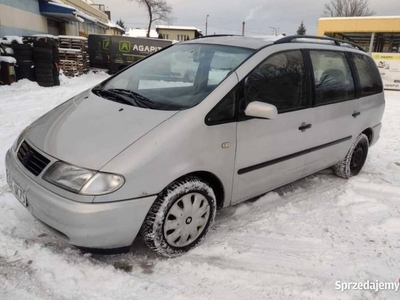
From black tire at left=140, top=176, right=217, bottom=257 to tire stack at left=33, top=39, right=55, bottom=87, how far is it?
389 inches

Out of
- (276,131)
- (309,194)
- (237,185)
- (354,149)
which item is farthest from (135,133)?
(354,149)

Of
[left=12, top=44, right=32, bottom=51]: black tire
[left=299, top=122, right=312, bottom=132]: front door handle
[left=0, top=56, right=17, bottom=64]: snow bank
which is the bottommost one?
[left=299, top=122, right=312, bottom=132]: front door handle

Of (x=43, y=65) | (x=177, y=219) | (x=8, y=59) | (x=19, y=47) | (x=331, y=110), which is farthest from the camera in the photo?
(x=43, y=65)

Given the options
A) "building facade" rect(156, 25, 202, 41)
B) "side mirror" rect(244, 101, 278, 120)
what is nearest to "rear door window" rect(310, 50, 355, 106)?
"side mirror" rect(244, 101, 278, 120)

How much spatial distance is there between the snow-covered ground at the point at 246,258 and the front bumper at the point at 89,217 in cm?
28

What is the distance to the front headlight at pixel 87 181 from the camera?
2193mm

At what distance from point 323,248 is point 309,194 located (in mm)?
1132

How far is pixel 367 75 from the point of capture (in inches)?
176

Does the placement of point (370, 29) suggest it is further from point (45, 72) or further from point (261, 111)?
point (261, 111)

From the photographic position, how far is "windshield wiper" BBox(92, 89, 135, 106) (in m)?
2.86

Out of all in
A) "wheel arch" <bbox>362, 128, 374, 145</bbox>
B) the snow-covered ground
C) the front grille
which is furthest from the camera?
"wheel arch" <bbox>362, 128, 374, 145</bbox>

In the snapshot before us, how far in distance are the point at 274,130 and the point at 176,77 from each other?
105 centimetres

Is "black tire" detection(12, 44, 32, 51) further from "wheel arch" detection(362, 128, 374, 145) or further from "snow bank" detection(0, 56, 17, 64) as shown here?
"wheel arch" detection(362, 128, 374, 145)

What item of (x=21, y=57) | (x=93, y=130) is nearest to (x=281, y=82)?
(x=93, y=130)
